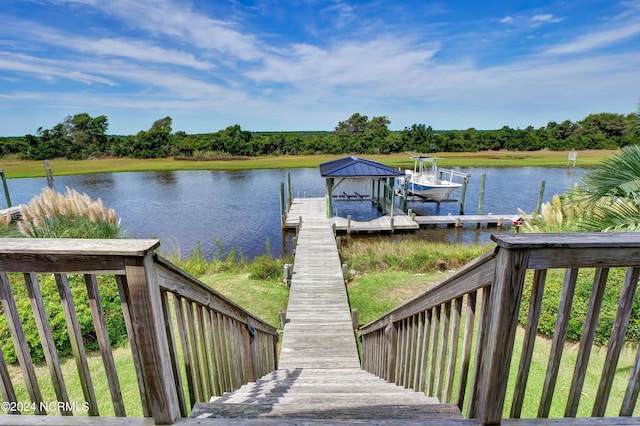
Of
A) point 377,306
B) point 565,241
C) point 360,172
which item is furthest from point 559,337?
point 360,172

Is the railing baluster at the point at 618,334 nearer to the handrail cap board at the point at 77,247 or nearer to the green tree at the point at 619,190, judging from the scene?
the handrail cap board at the point at 77,247

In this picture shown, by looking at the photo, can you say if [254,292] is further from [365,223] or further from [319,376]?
[365,223]

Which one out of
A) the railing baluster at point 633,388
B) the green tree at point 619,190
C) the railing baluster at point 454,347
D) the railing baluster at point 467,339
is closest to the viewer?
the railing baluster at point 633,388

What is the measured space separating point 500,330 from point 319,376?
10.8 feet

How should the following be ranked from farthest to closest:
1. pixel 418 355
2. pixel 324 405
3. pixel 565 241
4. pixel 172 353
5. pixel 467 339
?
pixel 418 355 → pixel 324 405 → pixel 467 339 → pixel 172 353 → pixel 565 241

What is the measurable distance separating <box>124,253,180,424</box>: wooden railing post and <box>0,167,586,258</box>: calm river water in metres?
9.82

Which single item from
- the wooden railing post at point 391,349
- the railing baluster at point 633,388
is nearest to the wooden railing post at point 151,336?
the railing baluster at point 633,388

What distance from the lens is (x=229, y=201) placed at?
23.9 m

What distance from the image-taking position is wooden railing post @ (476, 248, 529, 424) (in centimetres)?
115

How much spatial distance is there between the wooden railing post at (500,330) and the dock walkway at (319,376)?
333mm

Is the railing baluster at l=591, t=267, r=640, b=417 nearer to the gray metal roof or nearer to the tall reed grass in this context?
the tall reed grass

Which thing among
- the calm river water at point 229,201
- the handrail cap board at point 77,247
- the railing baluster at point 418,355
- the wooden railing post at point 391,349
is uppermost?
the handrail cap board at point 77,247

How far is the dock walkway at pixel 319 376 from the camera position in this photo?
70.6 inches

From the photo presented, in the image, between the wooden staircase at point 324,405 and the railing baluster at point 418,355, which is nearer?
the wooden staircase at point 324,405
